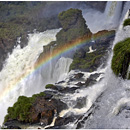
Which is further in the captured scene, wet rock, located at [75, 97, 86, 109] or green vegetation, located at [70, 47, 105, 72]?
green vegetation, located at [70, 47, 105, 72]

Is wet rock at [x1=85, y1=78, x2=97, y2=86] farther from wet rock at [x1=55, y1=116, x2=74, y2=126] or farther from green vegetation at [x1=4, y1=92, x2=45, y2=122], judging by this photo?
wet rock at [x1=55, y1=116, x2=74, y2=126]

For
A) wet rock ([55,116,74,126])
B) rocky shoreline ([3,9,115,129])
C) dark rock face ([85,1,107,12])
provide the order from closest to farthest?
1. wet rock ([55,116,74,126])
2. rocky shoreline ([3,9,115,129])
3. dark rock face ([85,1,107,12])

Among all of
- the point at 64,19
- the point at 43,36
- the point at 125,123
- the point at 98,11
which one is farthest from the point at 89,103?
the point at 98,11

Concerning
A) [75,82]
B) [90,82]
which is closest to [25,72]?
[75,82]

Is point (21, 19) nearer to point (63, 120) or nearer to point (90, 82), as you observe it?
point (90, 82)

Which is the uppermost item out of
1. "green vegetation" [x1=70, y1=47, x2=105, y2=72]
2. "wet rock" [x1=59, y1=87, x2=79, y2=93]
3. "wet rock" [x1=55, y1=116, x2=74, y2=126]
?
"green vegetation" [x1=70, y1=47, x2=105, y2=72]

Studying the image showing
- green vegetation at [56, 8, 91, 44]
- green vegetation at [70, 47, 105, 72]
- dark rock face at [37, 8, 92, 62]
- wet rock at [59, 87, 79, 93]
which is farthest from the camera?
green vegetation at [56, 8, 91, 44]

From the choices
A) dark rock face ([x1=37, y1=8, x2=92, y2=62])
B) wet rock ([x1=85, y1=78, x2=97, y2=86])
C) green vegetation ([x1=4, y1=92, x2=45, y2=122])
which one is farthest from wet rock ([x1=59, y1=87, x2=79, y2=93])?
dark rock face ([x1=37, y1=8, x2=92, y2=62])

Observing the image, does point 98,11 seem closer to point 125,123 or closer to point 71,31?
point 71,31

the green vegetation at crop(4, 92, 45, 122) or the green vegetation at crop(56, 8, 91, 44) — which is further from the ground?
the green vegetation at crop(56, 8, 91, 44)
